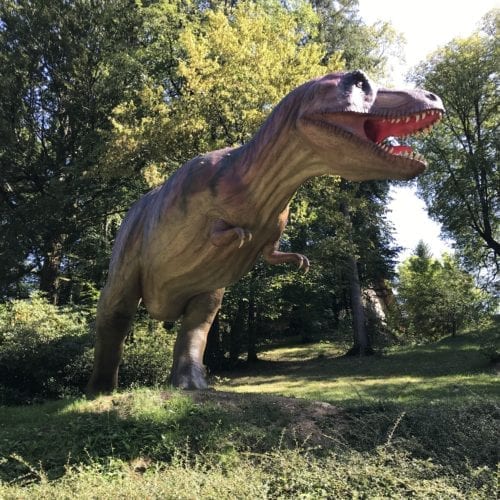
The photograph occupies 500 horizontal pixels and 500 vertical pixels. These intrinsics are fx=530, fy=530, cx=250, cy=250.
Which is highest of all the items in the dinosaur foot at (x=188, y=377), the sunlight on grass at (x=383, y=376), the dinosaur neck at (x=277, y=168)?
the dinosaur neck at (x=277, y=168)

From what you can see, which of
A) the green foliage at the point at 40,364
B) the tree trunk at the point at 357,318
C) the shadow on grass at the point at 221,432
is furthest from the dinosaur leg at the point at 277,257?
the tree trunk at the point at 357,318

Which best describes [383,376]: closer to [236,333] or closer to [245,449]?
[236,333]

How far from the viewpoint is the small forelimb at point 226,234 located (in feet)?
14.3

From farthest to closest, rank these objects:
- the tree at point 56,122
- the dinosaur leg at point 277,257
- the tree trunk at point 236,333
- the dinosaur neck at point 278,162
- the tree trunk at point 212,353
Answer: the tree trunk at point 236,333 → the tree trunk at point 212,353 → the tree at point 56,122 → the dinosaur leg at point 277,257 → the dinosaur neck at point 278,162

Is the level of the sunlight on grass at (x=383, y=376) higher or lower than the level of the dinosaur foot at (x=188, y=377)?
lower

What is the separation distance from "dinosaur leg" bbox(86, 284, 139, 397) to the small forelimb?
182 centimetres

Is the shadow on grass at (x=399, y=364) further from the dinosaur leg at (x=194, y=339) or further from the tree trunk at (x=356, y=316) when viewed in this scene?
the dinosaur leg at (x=194, y=339)

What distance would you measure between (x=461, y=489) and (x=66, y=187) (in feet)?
52.0

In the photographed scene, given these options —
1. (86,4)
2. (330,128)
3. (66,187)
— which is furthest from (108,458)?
(86,4)

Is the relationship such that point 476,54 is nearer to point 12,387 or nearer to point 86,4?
point 86,4

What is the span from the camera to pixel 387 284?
25609 millimetres

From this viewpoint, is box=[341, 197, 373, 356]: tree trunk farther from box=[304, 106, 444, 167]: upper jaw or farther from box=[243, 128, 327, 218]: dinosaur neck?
box=[304, 106, 444, 167]: upper jaw

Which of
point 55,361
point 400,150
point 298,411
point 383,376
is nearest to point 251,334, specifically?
point 383,376

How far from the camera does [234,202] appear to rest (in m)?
4.47
